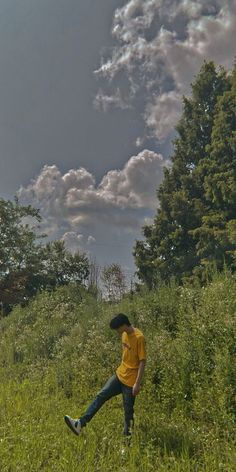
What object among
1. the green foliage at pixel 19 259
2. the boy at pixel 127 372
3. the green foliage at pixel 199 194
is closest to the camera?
the boy at pixel 127 372

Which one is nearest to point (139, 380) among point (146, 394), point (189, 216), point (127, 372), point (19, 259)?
point (127, 372)

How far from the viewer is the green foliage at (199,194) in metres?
19.9

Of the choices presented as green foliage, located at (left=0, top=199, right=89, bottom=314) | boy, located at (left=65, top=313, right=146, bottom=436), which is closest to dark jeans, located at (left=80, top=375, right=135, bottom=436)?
boy, located at (left=65, top=313, right=146, bottom=436)

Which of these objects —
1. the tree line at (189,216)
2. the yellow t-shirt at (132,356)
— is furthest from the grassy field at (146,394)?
the tree line at (189,216)

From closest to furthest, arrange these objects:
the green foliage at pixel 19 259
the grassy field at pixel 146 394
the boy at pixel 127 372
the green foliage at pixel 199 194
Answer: the grassy field at pixel 146 394 → the boy at pixel 127 372 → the green foliage at pixel 199 194 → the green foliage at pixel 19 259

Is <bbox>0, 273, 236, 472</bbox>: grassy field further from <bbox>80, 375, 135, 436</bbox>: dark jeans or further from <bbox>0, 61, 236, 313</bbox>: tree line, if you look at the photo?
<bbox>0, 61, 236, 313</bbox>: tree line

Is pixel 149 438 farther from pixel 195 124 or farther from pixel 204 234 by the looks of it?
pixel 195 124

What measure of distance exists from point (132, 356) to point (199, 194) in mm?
20224

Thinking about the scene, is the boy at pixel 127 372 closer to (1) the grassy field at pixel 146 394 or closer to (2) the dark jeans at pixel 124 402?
(2) the dark jeans at pixel 124 402

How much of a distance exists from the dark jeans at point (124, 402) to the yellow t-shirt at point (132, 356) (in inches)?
4.6

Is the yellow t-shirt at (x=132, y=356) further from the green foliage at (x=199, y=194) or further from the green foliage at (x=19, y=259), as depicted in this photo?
the green foliage at (x=19, y=259)

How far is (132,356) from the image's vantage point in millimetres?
5395

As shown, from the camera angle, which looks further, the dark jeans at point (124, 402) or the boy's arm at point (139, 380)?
the dark jeans at point (124, 402)

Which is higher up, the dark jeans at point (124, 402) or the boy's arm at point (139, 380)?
the boy's arm at point (139, 380)
